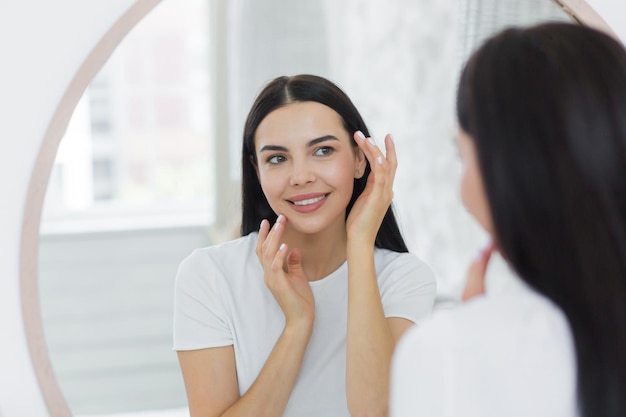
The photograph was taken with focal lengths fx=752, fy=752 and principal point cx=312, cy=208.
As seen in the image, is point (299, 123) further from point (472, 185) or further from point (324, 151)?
point (472, 185)


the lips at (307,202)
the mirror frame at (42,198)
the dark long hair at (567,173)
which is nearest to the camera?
the dark long hair at (567,173)

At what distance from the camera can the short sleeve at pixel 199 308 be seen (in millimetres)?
1117

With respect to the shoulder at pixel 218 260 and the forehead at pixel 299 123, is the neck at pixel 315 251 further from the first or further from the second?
the forehead at pixel 299 123

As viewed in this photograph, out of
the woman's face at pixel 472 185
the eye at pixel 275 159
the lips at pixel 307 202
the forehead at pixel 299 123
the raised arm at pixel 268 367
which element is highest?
the forehead at pixel 299 123

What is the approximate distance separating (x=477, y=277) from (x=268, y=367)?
1.43 ft

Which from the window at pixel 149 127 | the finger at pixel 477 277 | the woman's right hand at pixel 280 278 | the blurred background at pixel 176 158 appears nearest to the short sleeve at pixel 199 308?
the woman's right hand at pixel 280 278

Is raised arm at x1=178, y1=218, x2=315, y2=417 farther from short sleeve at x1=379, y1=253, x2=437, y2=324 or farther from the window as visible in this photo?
the window

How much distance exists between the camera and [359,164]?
1219mm

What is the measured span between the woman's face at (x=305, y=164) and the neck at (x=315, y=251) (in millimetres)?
78

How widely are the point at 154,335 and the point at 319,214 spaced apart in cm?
359

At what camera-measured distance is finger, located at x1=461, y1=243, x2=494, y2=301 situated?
730 millimetres

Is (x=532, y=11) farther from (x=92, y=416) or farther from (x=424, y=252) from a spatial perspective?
(x=92, y=416)

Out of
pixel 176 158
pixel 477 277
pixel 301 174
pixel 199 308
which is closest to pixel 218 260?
pixel 199 308

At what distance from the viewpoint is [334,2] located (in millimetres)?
3693
